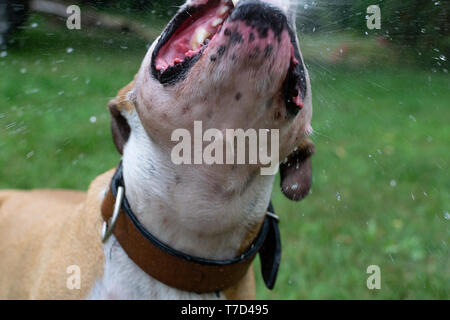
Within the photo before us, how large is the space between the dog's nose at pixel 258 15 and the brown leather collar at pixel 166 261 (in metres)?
0.95

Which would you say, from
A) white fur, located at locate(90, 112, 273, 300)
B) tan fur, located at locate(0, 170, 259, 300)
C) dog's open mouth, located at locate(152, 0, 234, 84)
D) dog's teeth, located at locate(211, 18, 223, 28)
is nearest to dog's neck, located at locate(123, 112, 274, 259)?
white fur, located at locate(90, 112, 273, 300)

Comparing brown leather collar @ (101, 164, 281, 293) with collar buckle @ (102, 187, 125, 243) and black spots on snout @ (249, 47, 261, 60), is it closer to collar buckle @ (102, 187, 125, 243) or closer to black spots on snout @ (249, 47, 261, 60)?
collar buckle @ (102, 187, 125, 243)

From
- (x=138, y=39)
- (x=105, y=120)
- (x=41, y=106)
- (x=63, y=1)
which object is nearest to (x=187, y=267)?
(x=138, y=39)

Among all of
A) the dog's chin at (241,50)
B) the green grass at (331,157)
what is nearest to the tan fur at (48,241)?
the green grass at (331,157)

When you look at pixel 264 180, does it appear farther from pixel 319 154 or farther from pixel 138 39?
pixel 319 154

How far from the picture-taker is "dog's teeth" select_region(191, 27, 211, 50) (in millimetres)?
1719

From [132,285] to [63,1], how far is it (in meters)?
1.41

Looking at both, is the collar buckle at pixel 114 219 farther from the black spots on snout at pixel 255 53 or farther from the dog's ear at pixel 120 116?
the black spots on snout at pixel 255 53

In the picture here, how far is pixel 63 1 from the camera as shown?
8.70 ft

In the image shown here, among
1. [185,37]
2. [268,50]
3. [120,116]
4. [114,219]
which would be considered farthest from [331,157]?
[268,50]

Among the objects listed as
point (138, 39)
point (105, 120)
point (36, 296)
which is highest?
point (138, 39)

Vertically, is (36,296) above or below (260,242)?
below

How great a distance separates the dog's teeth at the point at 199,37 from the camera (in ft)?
5.64

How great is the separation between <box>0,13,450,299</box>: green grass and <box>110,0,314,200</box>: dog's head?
0.33m
